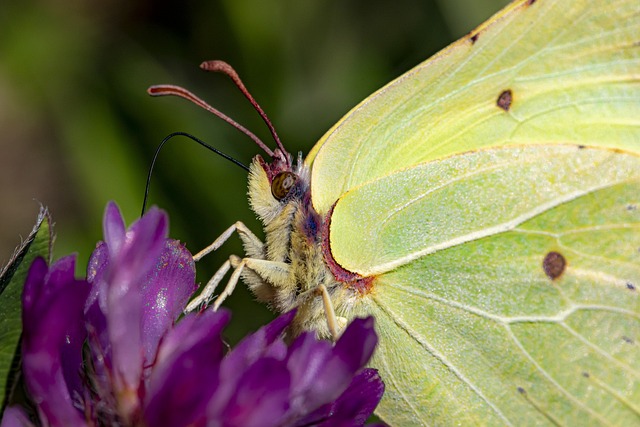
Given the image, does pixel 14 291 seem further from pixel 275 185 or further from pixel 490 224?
pixel 490 224

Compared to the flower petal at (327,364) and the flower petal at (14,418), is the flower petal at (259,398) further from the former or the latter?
the flower petal at (14,418)

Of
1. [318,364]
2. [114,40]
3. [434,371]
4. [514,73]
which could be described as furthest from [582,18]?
[114,40]

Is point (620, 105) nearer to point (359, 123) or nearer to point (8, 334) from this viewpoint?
point (359, 123)

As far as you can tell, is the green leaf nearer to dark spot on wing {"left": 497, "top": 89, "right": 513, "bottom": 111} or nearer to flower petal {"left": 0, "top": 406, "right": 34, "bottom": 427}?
flower petal {"left": 0, "top": 406, "right": 34, "bottom": 427}

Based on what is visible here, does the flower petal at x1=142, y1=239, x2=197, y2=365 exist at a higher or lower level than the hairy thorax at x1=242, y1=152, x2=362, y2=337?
higher

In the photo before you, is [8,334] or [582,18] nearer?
[8,334]

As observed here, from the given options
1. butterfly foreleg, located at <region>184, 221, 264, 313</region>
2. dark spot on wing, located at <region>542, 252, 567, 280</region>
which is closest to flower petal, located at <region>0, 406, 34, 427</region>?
butterfly foreleg, located at <region>184, 221, 264, 313</region>
